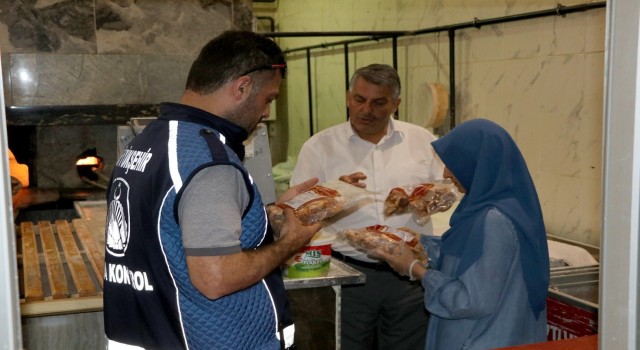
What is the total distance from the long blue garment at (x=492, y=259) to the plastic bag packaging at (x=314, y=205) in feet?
1.39

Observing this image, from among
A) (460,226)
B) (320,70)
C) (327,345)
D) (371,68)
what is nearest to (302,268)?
(327,345)

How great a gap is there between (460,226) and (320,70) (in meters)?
5.18

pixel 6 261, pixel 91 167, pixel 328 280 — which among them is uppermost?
pixel 6 261

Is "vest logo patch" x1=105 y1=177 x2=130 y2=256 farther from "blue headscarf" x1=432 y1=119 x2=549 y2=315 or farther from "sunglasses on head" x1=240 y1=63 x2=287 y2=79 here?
"blue headscarf" x1=432 y1=119 x2=549 y2=315

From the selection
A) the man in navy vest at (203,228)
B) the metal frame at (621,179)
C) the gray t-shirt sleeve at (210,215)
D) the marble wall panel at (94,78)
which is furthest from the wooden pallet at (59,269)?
the metal frame at (621,179)

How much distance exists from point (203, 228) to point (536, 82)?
2.60 m

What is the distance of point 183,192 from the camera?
165cm

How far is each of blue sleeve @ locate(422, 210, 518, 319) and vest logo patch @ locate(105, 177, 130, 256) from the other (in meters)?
0.96

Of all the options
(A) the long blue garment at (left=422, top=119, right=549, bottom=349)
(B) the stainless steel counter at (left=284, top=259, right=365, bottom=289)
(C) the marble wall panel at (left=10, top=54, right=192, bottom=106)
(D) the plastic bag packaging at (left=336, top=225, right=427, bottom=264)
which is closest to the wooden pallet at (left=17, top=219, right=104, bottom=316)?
(B) the stainless steel counter at (left=284, top=259, right=365, bottom=289)

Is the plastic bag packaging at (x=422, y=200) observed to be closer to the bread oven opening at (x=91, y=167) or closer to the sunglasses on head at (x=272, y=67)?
the sunglasses on head at (x=272, y=67)

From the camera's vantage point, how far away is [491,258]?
2109mm

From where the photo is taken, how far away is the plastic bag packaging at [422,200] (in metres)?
2.81

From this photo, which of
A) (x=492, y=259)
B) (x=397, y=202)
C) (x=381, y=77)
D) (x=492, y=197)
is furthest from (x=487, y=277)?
(x=381, y=77)

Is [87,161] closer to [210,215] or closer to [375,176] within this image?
[375,176]
